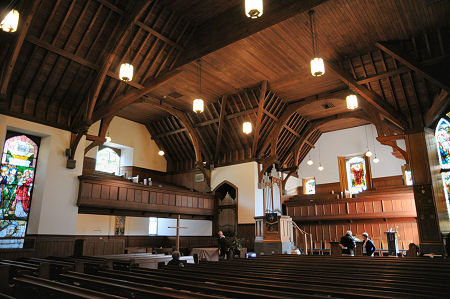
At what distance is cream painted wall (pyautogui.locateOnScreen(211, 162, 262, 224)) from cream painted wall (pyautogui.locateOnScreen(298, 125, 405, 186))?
17.3 feet

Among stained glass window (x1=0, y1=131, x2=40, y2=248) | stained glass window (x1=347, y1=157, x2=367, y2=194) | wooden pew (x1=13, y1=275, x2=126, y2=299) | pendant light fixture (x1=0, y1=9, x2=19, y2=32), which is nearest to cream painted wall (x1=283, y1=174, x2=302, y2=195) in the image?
stained glass window (x1=347, y1=157, x2=367, y2=194)

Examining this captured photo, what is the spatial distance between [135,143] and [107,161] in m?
1.65

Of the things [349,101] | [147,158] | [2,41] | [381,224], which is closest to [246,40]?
[349,101]

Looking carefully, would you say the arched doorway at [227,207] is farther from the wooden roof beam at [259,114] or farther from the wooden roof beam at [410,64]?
the wooden roof beam at [410,64]

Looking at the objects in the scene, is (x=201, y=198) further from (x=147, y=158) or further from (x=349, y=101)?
(x=349, y=101)

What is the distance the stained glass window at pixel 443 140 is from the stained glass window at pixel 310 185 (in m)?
7.57

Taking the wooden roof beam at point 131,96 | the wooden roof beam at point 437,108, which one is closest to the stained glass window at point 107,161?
the wooden roof beam at point 131,96

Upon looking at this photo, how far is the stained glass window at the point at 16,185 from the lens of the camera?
9875mm

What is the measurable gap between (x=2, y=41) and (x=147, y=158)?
913cm

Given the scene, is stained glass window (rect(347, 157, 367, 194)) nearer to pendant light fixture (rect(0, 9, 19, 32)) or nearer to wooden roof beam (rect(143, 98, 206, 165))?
wooden roof beam (rect(143, 98, 206, 165))

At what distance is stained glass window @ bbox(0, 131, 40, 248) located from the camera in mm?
9875

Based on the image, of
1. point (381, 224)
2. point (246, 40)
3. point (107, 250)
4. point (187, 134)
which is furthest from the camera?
point (187, 134)

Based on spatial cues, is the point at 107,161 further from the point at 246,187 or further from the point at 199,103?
the point at 199,103

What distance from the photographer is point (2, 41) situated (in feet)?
28.7
